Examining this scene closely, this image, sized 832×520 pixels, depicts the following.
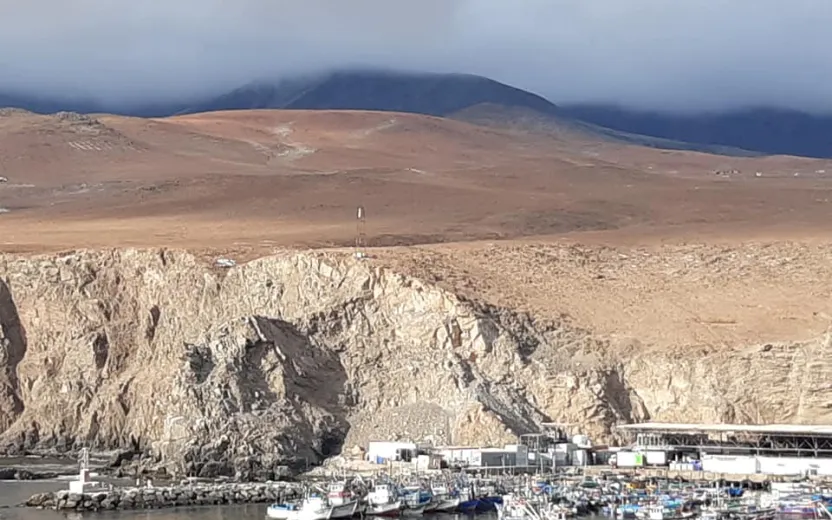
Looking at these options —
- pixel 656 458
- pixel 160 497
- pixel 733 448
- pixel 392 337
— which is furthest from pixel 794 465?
pixel 160 497

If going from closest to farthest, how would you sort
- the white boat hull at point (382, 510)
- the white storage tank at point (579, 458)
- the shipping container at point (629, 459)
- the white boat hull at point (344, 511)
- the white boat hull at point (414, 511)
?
the white boat hull at point (344, 511)
the white boat hull at point (382, 510)
the white boat hull at point (414, 511)
the shipping container at point (629, 459)
the white storage tank at point (579, 458)

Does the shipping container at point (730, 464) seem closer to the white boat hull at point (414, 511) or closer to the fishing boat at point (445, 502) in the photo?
the fishing boat at point (445, 502)

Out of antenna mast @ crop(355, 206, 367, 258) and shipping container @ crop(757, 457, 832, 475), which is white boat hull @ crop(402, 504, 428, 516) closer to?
shipping container @ crop(757, 457, 832, 475)

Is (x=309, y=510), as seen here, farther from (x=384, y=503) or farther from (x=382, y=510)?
(x=384, y=503)

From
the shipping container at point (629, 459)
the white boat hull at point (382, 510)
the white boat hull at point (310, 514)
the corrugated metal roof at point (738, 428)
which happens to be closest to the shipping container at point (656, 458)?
the shipping container at point (629, 459)

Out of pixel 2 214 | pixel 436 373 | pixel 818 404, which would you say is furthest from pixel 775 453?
pixel 2 214

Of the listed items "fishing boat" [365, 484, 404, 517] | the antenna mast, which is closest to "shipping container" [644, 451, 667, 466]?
"fishing boat" [365, 484, 404, 517]

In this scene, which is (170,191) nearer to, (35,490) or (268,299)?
(268,299)
